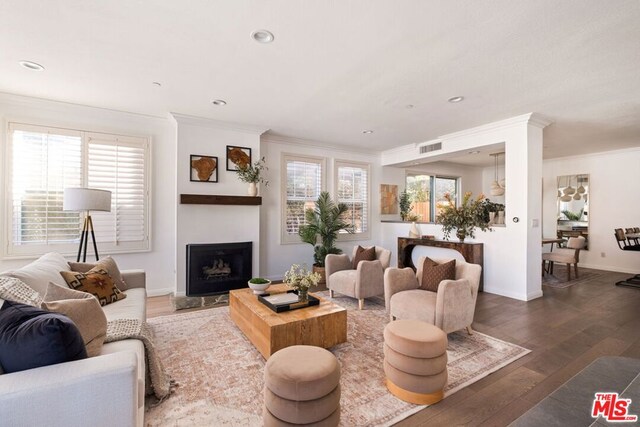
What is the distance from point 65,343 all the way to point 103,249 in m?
3.61

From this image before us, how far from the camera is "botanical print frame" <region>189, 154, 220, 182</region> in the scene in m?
4.63

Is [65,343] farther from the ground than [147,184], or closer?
closer

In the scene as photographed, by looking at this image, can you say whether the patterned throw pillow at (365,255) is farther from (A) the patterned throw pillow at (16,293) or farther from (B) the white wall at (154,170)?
(A) the patterned throw pillow at (16,293)

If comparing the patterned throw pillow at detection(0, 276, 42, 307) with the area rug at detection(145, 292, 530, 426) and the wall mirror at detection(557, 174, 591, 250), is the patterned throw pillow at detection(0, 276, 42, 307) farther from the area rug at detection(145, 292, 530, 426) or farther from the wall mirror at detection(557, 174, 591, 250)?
the wall mirror at detection(557, 174, 591, 250)

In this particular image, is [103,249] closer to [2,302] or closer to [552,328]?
[2,302]

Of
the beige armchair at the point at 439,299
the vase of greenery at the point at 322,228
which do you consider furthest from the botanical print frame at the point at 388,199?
the beige armchair at the point at 439,299

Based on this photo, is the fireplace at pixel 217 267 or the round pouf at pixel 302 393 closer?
the round pouf at pixel 302 393

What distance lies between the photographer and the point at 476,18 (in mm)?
2186

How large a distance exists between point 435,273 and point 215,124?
3.91 meters

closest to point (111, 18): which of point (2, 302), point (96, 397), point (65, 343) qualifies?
point (2, 302)

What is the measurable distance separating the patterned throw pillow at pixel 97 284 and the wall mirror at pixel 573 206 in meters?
8.85

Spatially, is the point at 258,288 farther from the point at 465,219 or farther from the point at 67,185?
the point at 465,219

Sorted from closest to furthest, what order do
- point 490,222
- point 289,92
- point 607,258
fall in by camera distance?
point 289,92
point 490,222
point 607,258

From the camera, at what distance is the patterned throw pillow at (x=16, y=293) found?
5.13ft
